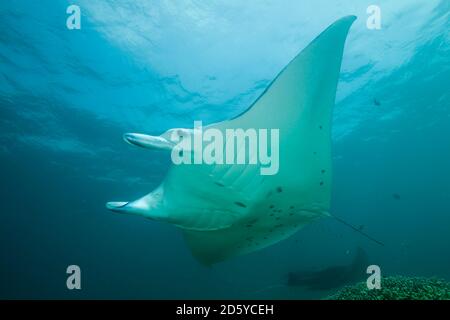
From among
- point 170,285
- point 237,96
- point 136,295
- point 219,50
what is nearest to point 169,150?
point 219,50

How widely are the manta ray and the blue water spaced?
324 inches

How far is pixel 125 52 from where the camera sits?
11.8 m

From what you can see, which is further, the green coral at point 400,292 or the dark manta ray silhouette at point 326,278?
the dark manta ray silhouette at point 326,278

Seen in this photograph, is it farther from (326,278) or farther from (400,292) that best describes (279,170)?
(326,278)

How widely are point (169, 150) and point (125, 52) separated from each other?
10.0 metres

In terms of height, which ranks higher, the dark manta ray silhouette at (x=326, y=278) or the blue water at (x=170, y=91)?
the blue water at (x=170, y=91)

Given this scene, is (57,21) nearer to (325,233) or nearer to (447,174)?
(447,174)

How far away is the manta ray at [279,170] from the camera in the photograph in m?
3.13

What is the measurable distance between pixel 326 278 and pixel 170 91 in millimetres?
11064

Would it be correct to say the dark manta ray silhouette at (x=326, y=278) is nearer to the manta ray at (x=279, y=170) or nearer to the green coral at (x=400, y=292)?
the green coral at (x=400, y=292)

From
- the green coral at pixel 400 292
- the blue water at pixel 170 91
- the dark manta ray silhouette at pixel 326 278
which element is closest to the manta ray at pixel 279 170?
the green coral at pixel 400 292

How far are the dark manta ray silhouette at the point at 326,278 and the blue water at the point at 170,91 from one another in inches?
25.4

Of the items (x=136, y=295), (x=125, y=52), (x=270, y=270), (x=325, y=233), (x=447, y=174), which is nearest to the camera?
(x=125, y=52)

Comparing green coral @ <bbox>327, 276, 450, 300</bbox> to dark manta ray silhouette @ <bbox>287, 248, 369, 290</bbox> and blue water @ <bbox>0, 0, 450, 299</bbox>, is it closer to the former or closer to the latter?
dark manta ray silhouette @ <bbox>287, 248, 369, 290</bbox>
